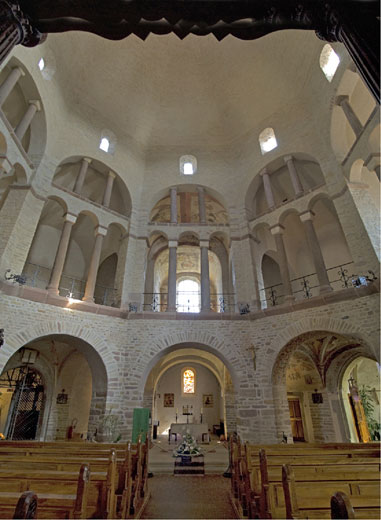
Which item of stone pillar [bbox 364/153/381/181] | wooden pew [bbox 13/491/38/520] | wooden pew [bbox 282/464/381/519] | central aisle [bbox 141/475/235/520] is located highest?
stone pillar [bbox 364/153/381/181]

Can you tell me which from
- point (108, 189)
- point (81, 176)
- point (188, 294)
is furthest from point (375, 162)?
point (188, 294)

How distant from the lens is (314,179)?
14.4m

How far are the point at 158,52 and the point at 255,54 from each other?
5.22 metres

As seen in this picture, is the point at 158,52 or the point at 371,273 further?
the point at 158,52

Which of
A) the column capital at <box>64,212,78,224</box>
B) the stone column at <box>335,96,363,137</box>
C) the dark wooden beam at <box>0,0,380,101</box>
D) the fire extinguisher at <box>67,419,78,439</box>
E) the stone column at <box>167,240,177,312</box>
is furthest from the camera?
the fire extinguisher at <box>67,419,78,439</box>

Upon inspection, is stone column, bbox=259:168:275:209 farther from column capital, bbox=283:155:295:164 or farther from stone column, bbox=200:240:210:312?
stone column, bbox=200:240:210:312

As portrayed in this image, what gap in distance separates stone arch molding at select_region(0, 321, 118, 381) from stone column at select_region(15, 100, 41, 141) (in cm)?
699

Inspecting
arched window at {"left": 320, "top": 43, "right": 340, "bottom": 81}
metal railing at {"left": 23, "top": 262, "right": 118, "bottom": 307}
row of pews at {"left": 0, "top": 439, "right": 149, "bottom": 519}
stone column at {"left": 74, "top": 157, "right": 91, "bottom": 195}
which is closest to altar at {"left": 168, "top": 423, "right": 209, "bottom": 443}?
Result: metal railing at {"left": 23, "top": 262, "right": 118, "bottom": 307}

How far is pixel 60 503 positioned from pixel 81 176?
12.9 meters

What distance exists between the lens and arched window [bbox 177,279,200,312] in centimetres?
2183

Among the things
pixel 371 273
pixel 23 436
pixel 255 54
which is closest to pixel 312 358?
pixel 371 273

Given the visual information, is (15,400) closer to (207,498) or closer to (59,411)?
(59,411)

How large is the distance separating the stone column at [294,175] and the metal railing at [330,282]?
382cm

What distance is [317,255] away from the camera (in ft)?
37.6
